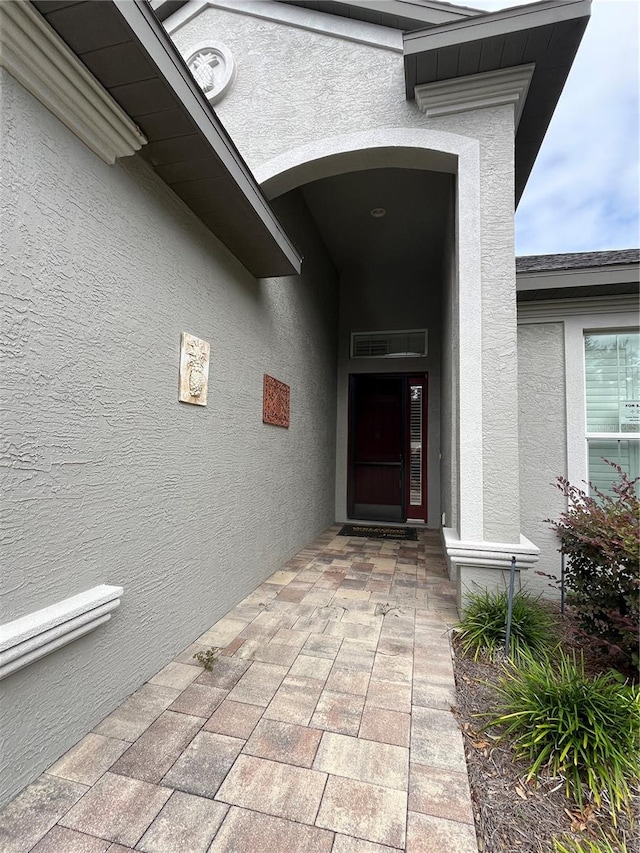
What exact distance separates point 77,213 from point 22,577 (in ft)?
4.68

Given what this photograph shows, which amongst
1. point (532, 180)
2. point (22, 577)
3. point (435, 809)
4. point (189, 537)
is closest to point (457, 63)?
point (532, 180)

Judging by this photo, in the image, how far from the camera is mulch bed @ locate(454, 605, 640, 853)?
49.1 inches

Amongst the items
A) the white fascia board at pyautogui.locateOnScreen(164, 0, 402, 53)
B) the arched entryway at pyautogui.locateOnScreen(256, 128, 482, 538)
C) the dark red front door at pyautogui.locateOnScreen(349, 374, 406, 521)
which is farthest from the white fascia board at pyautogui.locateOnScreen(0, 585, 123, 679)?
the dark red front door at pyautogui.locateOnScreen(349, 374, 406, 521)

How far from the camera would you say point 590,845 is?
3.96 feet

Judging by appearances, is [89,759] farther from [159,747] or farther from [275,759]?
[275,759]

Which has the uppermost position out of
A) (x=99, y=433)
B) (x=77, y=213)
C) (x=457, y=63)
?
(x=457, y=63)

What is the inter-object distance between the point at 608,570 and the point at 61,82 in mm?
3405

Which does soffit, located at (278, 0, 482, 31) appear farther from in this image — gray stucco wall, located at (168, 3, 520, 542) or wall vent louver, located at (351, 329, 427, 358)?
wall vent louver, located at (351, 329, 427, 358)

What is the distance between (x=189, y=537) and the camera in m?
2.39

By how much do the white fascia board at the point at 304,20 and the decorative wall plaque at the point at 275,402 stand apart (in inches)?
113

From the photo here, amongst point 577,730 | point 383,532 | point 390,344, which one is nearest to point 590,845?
point 577,730

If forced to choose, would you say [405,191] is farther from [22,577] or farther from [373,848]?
[373,848]

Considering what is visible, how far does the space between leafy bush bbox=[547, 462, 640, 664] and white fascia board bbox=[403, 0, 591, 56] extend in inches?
113

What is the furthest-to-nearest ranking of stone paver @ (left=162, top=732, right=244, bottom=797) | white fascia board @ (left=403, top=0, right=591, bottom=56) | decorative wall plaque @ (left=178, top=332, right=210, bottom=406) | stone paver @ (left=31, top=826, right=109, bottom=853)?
white fascia board @ (left=403, top=0, right=591, bottom=56) < decorative wall plaque @ (left=178, top=332, right=210, bottom=406) < stone paver @ (left=162, top=732, right=244, bottom=797) < stone paver @ (left=31, top=826, right=109, bottom=853)
